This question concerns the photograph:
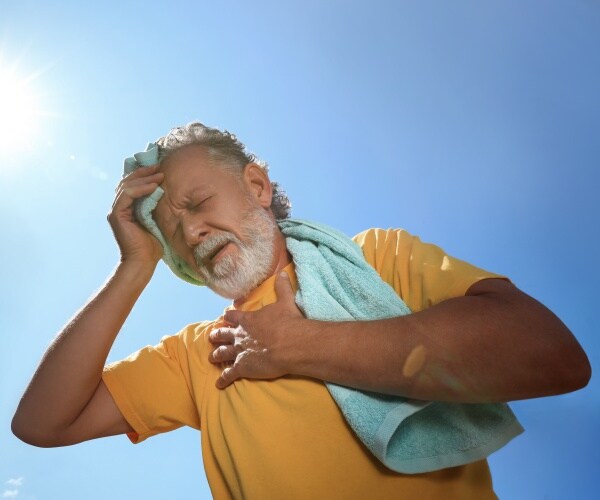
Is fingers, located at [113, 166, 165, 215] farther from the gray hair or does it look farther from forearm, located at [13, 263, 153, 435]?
forearm, located at [13, 263, 153, 435]

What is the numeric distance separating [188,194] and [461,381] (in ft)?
2.89

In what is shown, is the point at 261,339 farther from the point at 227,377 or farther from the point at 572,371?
the point at 572,371

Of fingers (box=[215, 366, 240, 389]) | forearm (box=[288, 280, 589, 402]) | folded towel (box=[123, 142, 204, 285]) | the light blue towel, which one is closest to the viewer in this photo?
forearm (box=[288, 280, 589, 402])

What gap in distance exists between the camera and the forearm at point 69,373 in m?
1.14

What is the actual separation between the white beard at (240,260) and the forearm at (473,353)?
49 cm

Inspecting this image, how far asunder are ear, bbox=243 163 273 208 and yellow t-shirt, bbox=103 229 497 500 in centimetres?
35

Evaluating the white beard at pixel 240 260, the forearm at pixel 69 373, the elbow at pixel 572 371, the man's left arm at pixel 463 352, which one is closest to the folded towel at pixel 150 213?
the white beard at pixel 240 260

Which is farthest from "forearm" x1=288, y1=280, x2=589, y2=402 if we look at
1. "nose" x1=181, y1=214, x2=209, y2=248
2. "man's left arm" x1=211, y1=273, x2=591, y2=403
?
"nose" x1=181, y1=214, x2=209, y2=248

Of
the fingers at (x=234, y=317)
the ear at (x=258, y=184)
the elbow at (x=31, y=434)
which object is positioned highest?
the ear at (x=258, y=184)

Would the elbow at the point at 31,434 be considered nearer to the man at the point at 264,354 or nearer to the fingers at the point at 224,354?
the man at the point at 264,354

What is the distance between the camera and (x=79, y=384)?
1.14 m

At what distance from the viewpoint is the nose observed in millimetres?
1269

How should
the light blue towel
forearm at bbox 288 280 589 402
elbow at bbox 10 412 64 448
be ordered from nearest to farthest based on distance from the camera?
forearm at bbox 288 280 589 402 → the light blue towel → elbow at bbox 10 412 64 448

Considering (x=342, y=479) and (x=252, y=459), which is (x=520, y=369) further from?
(x=252, y=459)
